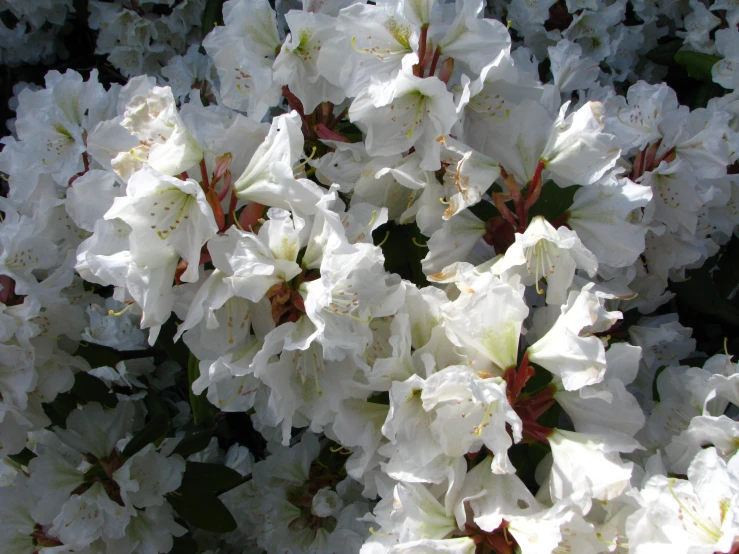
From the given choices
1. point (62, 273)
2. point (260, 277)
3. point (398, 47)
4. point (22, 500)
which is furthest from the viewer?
point (22, 500)

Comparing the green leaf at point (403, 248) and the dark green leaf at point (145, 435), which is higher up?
the green leaf at point (403, 248)

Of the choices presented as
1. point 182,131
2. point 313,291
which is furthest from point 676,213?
point 182,131

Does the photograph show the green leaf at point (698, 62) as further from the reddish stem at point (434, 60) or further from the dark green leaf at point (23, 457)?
the dark green leaf at point (23, 457)

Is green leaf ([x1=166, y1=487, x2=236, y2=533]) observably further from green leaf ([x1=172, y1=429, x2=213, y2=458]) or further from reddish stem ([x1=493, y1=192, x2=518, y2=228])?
reddish stem ([x1=493, y1=192, x2=518, y2=228])

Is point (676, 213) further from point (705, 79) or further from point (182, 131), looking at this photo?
point (182, 131)

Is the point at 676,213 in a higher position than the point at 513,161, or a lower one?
lower

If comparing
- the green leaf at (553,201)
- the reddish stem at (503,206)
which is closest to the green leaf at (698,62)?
the green leaf at (553,201)
